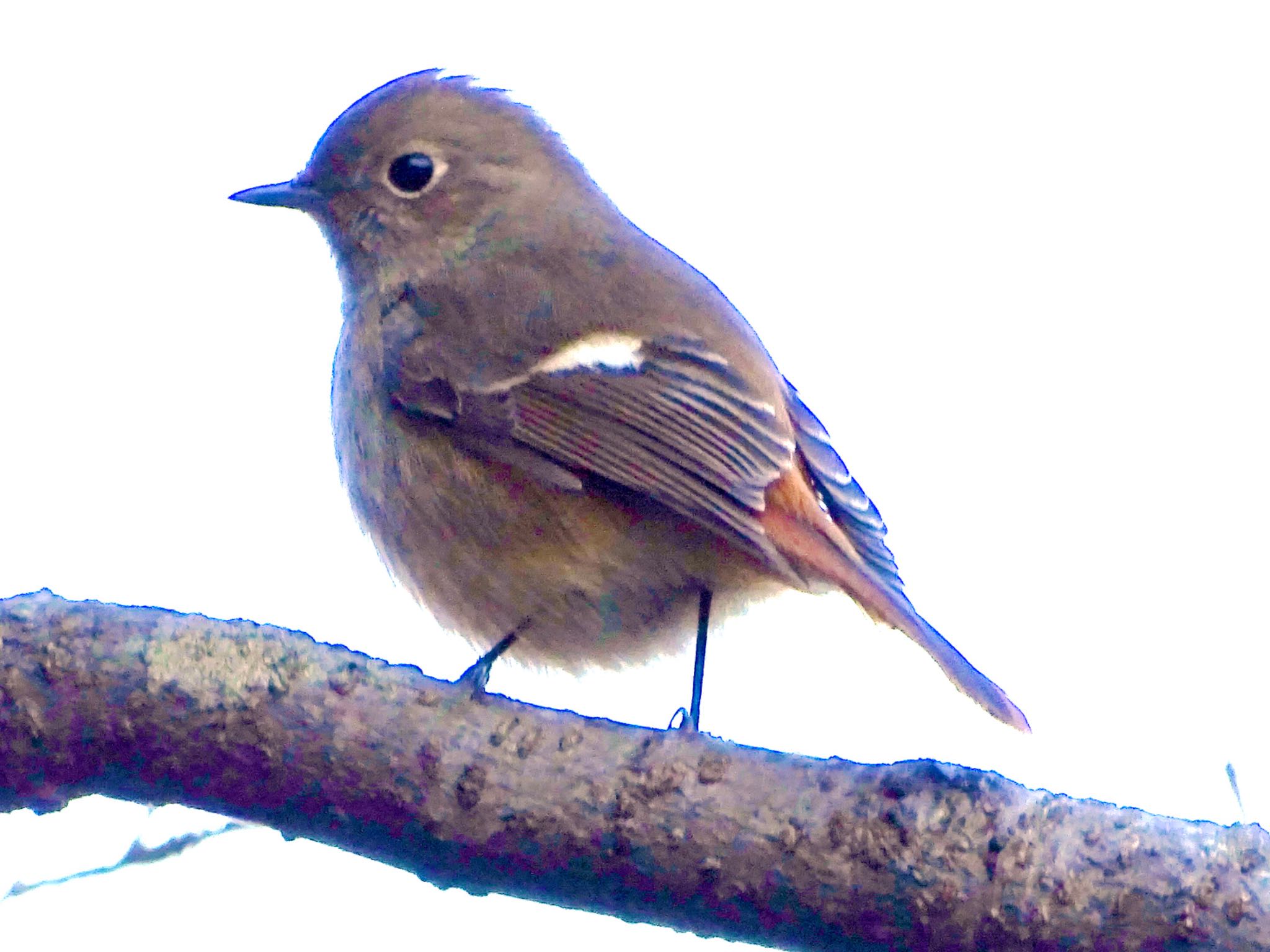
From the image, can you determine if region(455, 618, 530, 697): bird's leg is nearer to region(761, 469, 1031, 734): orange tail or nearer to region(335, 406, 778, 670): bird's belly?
region(335, 406, 778, 670): bird's belly

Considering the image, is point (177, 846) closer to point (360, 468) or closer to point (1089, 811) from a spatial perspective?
point (360, 468)

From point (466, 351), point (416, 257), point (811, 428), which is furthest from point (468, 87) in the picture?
point (811, 428)

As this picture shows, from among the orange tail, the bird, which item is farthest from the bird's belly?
the orange tail

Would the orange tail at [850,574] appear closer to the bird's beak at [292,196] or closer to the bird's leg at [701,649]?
the bird's leg at [701,649]

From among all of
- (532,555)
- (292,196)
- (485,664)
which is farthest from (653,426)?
(292,196)

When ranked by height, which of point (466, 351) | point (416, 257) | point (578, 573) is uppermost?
point (416, 257)

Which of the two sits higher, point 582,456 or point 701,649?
point 582,456

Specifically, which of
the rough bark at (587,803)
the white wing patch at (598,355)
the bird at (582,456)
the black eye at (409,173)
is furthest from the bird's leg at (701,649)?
the black eye at (409,173)

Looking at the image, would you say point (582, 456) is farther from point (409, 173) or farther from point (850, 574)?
point (409, 173)
